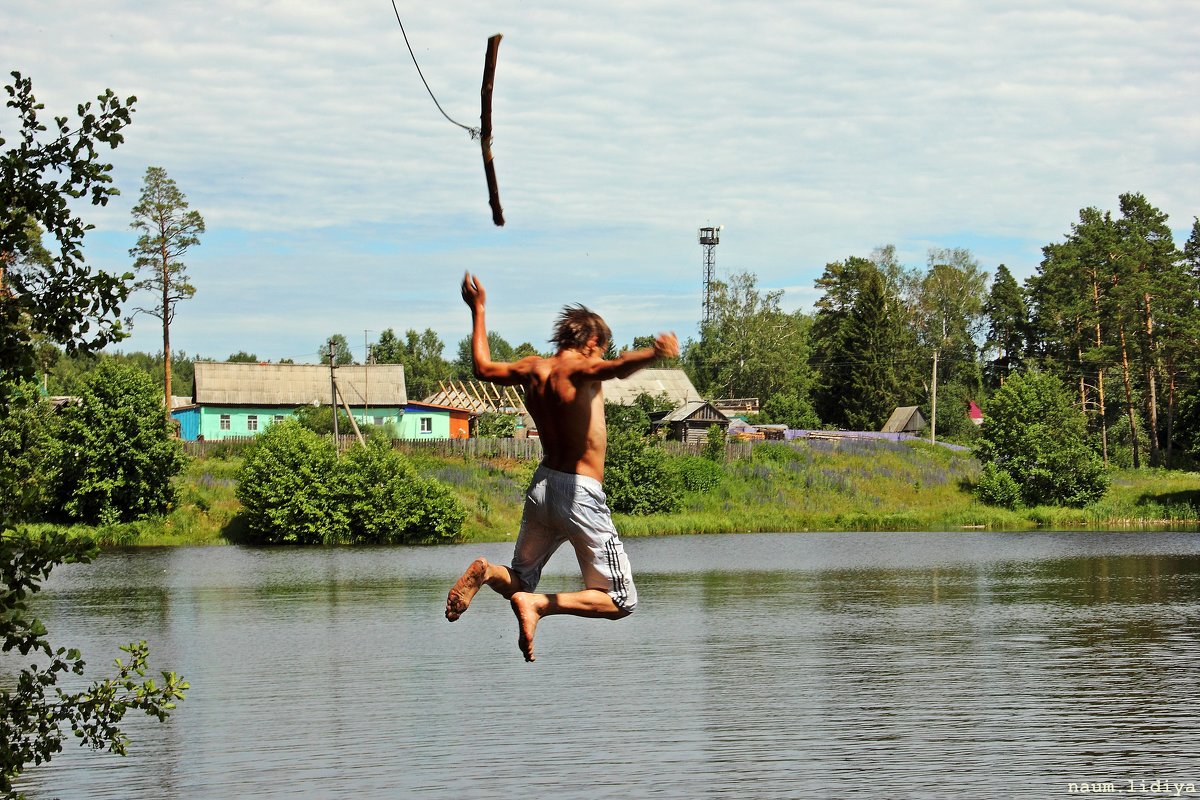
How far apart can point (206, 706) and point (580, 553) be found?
15.0 m

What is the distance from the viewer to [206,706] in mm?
22062

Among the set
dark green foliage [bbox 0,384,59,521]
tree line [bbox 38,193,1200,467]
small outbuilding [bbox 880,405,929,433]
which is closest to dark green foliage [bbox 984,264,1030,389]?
tree line [bbox 38,193,1200,467]

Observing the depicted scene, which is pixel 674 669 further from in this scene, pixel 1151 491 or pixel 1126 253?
pixel 1126 253

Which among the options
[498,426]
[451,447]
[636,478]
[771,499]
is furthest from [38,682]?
[498,426]

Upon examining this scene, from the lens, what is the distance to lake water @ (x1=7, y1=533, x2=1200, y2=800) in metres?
17.1

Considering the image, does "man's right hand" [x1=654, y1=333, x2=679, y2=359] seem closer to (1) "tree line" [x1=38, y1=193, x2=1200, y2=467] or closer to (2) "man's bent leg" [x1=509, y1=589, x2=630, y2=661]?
(2) "man's bent leg" [x1=509, y1=589, x2=630, y2=661]

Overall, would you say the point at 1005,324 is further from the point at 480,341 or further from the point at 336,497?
the point at 480,341

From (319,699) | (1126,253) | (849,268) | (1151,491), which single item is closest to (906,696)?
(319,699)

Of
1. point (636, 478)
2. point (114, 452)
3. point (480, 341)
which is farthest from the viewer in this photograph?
point (636, 478)

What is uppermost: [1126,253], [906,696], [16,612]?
[1126,253]

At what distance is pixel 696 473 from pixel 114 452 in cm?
2884

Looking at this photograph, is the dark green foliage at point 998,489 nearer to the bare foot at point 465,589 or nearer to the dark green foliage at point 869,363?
the dark green foliage at point 869,363

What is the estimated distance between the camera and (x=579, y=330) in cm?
857

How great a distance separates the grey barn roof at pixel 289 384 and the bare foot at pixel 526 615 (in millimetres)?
81340
